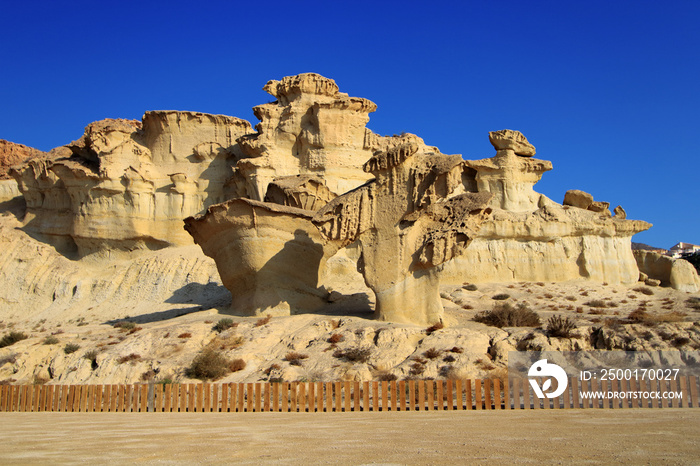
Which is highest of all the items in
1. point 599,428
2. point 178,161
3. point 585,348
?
point 178,161

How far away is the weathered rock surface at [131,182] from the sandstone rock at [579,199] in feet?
67.5

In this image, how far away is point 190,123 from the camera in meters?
39.9

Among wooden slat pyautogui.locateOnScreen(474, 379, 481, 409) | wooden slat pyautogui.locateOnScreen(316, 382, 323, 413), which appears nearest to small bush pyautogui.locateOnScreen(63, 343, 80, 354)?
wooden slat pyautogui.locateOnScreen(316, 382, 323, 413)

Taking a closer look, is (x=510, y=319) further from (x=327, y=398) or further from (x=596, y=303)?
(x=327, y=398)

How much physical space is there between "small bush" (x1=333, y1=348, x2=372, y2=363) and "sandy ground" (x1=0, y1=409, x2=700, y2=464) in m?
6.75

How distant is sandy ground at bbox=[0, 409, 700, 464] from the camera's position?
6.29m

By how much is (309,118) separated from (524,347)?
23.6m

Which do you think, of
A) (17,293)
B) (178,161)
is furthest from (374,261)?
(17,293)

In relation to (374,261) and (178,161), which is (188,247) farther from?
(374,261)

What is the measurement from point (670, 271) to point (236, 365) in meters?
25.3

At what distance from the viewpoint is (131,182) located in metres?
37.8

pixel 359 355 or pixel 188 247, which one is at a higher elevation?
pixel 188 247

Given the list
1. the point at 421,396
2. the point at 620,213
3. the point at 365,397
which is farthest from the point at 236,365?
the point at 620,213

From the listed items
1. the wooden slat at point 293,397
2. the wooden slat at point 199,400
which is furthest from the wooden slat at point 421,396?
the wooden slat at point 199,400
